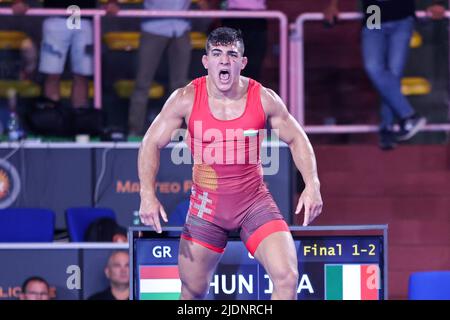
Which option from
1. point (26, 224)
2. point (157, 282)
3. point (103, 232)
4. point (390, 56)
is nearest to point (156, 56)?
point (103, 232)

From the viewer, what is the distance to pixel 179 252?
6293 millimetres

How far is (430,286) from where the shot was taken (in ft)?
22.0

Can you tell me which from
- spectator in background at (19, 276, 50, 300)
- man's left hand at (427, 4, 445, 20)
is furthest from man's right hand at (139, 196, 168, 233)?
man's left hand at (427, 4, 445, 20)

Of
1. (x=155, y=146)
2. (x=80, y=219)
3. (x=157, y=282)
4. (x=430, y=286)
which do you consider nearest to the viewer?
(x=155, y=146)

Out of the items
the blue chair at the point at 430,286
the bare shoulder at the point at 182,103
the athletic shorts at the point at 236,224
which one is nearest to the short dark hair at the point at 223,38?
the bare shoulder at the point at 182,103

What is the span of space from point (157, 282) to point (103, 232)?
2.03 metres

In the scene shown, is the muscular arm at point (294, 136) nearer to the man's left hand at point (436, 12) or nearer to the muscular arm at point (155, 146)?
the muscular arm at point (155, 146)

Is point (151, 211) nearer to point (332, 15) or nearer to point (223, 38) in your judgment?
point (223, 38)

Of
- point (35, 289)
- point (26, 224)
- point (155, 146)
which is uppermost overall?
point (155, 146)

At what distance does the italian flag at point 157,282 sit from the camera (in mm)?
6820

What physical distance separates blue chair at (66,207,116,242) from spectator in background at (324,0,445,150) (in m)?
2.35

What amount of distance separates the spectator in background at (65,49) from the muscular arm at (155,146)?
3625mm

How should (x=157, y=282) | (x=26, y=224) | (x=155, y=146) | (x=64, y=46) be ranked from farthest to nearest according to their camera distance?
(x=64, y=46) < (x=26, y=224) < (x=157, y=282) < (x=155, y=146)

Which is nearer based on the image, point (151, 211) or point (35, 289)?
point (151, 211)
